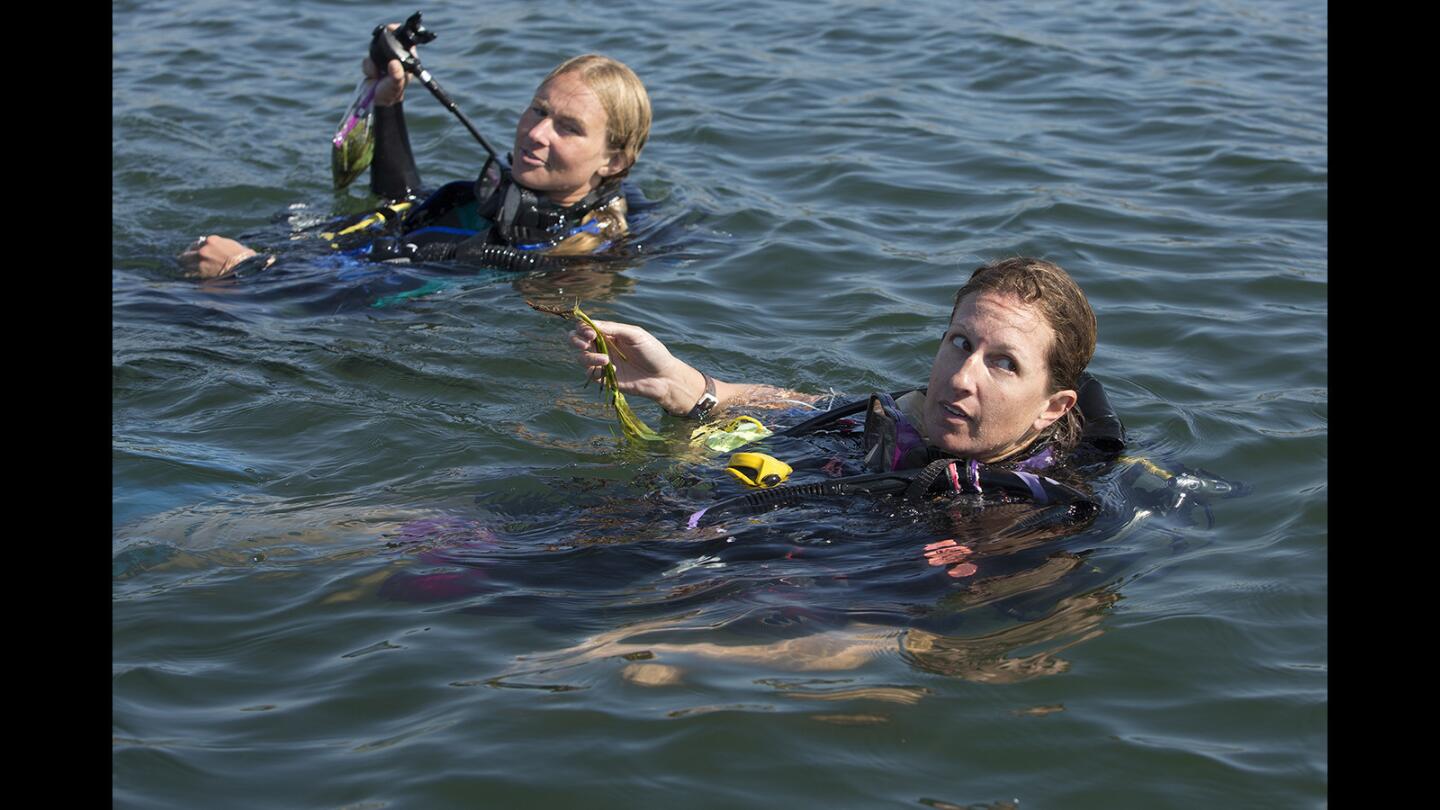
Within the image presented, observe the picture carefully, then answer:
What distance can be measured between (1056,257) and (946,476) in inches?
127

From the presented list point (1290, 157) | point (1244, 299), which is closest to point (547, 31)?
point (1290, 157)

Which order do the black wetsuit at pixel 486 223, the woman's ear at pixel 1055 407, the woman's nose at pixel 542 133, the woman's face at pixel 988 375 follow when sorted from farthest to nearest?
1. the black wetsuit at pixel 486 223
2. the woman's nose at pixel 542 133
3. the woman's ear at pixel 1055 407
4. the woman's face at pixel 988 375

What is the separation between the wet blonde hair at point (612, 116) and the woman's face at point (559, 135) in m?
0.04

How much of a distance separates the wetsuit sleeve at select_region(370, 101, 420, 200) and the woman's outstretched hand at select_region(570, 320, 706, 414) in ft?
9.59

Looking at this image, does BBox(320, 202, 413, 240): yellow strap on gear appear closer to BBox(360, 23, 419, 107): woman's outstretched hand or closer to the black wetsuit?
the black wetsuit

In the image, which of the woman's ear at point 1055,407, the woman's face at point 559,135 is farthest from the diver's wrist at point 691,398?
the woman's face at point 559,135

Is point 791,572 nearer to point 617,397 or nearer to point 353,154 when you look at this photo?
point 617,397

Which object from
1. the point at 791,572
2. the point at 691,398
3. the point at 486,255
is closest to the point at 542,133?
the point at 486,255

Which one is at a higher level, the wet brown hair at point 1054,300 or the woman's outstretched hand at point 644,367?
the wet brown hair at point 1054,300

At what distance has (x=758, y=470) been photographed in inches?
165

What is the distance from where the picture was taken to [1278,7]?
1178 cm

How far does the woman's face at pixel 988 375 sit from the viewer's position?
3.99 meters

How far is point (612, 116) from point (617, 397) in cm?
242

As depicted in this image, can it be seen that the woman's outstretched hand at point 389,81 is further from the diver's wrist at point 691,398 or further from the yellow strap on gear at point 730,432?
the yellow strap on gear at point 730,432
